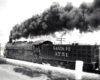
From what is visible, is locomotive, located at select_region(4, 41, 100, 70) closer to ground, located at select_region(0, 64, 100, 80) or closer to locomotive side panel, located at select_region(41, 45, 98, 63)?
locomotive side panel, located at select_region(41, 45, 98, 63)

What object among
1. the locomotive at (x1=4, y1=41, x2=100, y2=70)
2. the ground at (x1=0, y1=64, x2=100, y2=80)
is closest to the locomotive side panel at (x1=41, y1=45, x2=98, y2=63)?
the locomotive at (x1=4, y1=41, x2=100, y2=70)

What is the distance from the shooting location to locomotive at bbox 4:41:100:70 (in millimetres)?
16234

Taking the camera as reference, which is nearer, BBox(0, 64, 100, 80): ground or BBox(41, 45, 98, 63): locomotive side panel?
BBox(0, 64, 100, 80): ground

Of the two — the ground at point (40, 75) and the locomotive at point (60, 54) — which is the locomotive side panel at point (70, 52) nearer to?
the locomotive at point (60, 54)

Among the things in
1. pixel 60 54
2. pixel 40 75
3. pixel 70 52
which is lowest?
pixel 40 75

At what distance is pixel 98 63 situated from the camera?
16.3 m

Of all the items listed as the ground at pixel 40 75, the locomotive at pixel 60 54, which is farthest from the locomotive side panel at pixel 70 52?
the ground at pixel 40 75

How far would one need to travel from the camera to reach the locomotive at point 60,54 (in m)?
16.2

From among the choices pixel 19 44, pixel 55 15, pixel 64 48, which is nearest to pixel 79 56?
pixel 64 48

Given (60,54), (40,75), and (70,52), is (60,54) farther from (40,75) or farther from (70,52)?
(40,75)

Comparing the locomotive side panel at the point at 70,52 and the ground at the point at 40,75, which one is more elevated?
the locomotive side panel at the point at 70,52

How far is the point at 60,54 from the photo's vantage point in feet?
62.3

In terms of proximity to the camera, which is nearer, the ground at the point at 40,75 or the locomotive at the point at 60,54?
the ground at the point at 40,75

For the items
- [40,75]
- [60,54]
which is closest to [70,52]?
[60,54]
